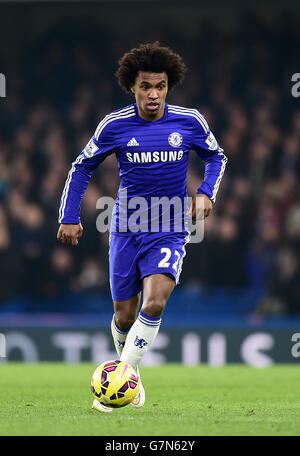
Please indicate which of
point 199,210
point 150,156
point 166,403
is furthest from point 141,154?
point 166,403

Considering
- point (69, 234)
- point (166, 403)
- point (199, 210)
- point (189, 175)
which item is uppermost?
point (199, 210)

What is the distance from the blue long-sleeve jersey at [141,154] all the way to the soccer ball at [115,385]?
1066mm

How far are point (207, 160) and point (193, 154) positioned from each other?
5.45 m

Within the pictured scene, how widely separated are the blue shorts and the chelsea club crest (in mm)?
604

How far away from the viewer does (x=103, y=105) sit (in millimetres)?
13211

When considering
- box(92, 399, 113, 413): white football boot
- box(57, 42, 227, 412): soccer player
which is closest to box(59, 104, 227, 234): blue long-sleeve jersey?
box(57, 42, 227, 412): soccer player

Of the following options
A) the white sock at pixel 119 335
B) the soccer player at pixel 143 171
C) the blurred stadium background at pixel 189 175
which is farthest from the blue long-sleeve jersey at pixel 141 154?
the blurred stadium background at pixel 189 175

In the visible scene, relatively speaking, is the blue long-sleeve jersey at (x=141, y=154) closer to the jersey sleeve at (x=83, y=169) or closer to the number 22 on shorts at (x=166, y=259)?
the jersey sleeve at (x=83, y=169)

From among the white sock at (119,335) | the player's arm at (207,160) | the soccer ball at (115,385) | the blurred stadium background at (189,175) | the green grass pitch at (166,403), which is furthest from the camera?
the blurred stadium background at (189,175)

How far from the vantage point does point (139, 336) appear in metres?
6.04

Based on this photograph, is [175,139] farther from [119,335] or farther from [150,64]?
[119,335]

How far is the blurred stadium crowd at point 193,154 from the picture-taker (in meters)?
11.8

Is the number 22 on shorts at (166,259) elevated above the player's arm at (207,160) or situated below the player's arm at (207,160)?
below

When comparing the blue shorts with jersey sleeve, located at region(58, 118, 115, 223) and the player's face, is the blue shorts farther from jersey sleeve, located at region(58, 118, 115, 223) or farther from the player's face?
the player's face
